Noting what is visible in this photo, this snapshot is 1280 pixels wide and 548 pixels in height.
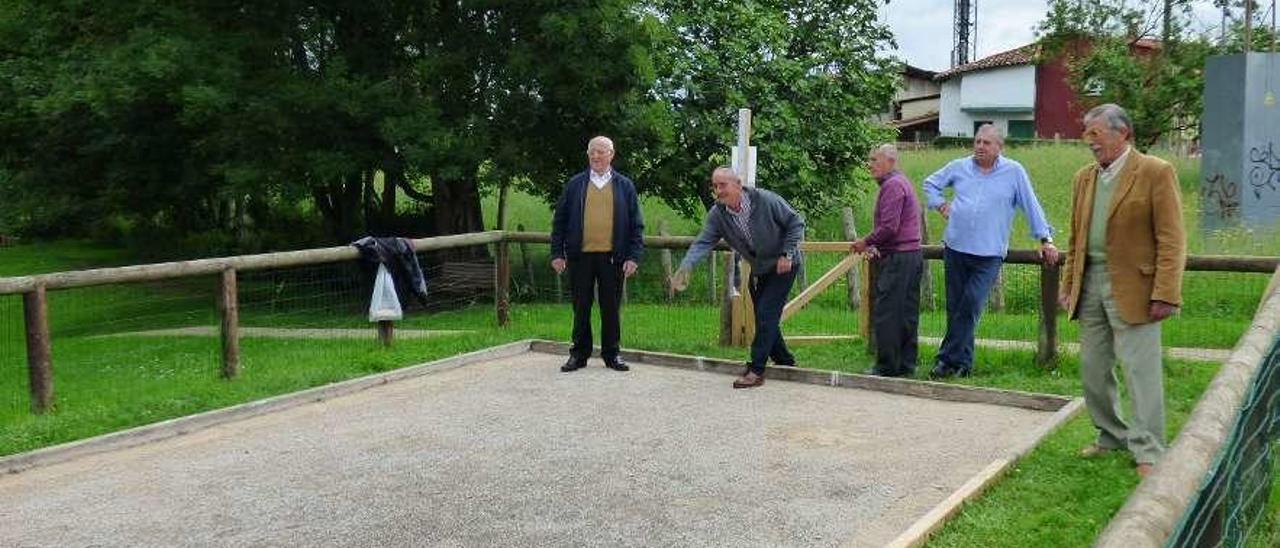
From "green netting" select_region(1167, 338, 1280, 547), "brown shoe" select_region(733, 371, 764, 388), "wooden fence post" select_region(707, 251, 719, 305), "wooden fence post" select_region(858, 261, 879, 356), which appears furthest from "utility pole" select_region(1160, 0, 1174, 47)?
"green netting" select_region(1167, 338, 1280, 547)

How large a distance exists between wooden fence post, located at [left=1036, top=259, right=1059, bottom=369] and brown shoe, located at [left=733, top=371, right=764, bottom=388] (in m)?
2.06

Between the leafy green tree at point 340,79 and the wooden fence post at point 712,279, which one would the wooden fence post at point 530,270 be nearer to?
the leafy green tree at point 340,79

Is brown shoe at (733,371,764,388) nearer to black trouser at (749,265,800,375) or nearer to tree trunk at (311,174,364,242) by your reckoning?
black trouser at (749,265,800,375)

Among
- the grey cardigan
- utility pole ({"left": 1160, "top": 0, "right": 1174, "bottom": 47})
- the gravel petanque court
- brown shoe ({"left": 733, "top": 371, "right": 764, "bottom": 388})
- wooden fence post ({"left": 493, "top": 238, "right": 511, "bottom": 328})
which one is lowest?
the gravel petanque court

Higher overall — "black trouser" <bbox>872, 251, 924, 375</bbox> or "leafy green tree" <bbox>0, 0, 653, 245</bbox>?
"leafy green tree" <bbox>0, 0, 653, 245</bbox>

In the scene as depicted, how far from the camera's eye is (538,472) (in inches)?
217

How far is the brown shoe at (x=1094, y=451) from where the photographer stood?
17.9 ft

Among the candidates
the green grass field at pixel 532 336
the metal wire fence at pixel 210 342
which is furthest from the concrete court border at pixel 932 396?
the metal wire fence at pixel 210 342

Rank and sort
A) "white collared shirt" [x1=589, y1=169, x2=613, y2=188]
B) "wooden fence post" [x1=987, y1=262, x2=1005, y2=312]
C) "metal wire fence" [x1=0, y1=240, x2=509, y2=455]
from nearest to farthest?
1. "metal wire fence" [x1=0, y1=240, x2=509, y2=455]
2. "white collared shirt" [x1=589, y1=169, x2=613, y2=188]
3. "wooden fence post" [x1=987, y1=262, x2=1005, y2=312]

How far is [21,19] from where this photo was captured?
55.8 ft

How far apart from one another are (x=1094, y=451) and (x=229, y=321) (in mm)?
5791

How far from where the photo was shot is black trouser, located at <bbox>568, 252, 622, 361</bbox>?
27.6ft

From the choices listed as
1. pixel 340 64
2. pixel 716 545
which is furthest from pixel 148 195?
pixel 716 545

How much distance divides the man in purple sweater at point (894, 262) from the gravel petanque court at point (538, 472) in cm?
47
